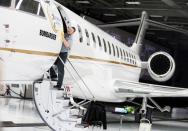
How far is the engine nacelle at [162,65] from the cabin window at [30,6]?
8385mm

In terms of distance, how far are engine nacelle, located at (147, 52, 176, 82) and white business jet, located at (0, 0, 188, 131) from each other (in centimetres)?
202

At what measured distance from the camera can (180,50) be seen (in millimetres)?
36875

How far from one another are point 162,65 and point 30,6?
8.98m

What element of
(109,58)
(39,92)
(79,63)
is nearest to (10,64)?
(39,92)

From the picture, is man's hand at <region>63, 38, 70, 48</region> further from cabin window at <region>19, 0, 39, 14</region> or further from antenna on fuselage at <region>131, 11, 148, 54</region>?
antenna on fuselage at <region>131, 11, 148, 54</region>

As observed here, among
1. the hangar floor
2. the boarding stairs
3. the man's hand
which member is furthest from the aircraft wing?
the man's hand

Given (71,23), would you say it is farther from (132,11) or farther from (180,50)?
(180,50)

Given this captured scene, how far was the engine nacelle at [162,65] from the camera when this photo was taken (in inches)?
637

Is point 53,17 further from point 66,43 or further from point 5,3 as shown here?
point 5,3

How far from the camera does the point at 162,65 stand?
16.4 metres

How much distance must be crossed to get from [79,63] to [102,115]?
4.99 ft

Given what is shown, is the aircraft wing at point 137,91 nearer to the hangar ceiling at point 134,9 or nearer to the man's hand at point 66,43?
the man's hand at point 66,43

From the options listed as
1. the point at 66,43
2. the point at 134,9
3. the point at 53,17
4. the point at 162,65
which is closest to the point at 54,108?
the point at 66,43

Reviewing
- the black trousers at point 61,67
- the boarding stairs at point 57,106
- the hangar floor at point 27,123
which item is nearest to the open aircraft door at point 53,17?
the black trousers at point 61,67
